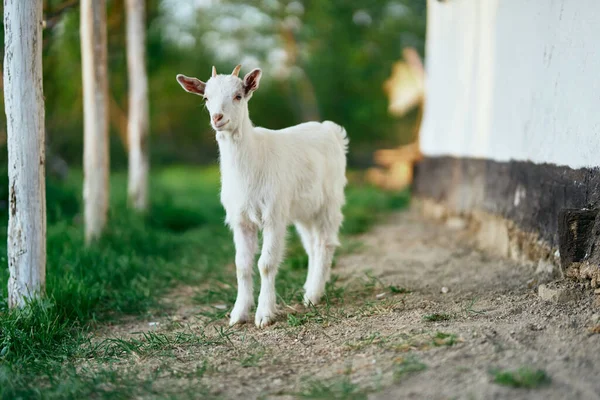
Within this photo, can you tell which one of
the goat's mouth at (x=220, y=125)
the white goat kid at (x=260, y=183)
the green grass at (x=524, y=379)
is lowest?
the green grass at (x=524, y=379)

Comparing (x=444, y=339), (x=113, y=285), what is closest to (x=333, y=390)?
(x=444, y=339)

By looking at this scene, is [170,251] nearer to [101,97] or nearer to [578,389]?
[101,97]

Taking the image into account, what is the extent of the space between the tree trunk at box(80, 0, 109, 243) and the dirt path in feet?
6.71

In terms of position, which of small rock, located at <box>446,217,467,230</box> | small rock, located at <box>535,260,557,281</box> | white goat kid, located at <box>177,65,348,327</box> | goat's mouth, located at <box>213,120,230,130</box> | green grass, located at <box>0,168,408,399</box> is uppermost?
goat's mouth, located at <box>213,120,230,130</box>

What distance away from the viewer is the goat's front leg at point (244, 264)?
17.4 ft

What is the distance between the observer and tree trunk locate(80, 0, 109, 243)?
7.45 m

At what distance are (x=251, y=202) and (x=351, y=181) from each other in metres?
12.3

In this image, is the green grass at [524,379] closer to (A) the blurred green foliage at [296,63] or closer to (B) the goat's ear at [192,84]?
(B) the goat's ear at [192,84]

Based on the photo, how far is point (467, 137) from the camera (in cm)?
859

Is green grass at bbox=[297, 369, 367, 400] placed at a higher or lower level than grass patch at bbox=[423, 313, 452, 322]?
lower

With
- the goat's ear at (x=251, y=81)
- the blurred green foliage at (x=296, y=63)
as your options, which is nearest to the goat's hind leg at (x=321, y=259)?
the goat's ear at (x=251, y=81)

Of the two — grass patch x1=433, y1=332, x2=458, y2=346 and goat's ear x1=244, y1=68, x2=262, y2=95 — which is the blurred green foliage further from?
grass patch x1=433, y1=332, x2=458, y2=346

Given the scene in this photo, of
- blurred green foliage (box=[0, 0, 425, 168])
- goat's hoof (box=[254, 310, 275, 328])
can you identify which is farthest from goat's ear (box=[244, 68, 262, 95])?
blurred green foliage (box=[0, 0, 425, 168])

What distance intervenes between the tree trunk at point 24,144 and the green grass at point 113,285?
0.28 m
